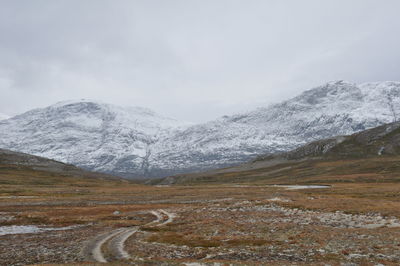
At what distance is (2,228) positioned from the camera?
49.2m

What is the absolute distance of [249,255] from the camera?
88.3ft

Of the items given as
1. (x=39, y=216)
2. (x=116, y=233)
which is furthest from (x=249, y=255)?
(x=39, y=216)

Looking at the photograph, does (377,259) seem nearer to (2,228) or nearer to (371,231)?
(371,231)

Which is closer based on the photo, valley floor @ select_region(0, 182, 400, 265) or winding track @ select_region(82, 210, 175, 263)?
valley floor @ select_region(0, 182, 400, 265)

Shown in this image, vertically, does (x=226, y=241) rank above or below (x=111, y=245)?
below

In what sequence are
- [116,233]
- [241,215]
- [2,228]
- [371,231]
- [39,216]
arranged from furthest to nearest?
[39,216] < [241,215] < [2,228] < [116,233] < [371,231]

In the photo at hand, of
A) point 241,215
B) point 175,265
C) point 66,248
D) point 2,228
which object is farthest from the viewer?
point 241,215

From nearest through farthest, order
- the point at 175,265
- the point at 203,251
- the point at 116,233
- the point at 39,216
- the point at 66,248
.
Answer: the point at 175,265 < the point at 203,251 < the point at 66,248 < the point at 116,233 < the point at 39,216

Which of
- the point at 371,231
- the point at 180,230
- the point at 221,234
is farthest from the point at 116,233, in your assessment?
the point at 371,231

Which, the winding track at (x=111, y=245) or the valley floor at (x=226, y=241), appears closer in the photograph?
the valley floor at (x=226, y=241)

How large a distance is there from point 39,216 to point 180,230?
3102cm

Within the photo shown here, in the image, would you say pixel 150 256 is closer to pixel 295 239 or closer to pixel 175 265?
pixel 175 265

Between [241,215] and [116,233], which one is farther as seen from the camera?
[241,215]

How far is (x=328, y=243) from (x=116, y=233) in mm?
23338
